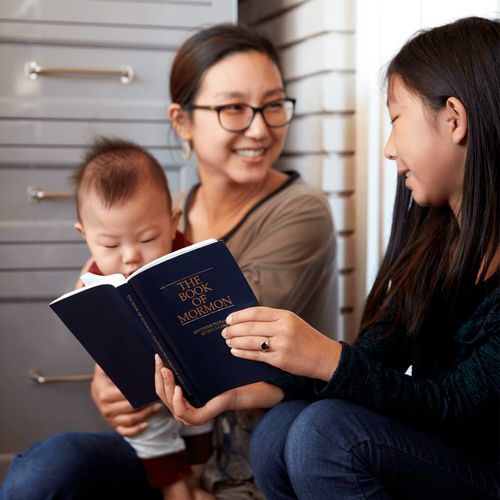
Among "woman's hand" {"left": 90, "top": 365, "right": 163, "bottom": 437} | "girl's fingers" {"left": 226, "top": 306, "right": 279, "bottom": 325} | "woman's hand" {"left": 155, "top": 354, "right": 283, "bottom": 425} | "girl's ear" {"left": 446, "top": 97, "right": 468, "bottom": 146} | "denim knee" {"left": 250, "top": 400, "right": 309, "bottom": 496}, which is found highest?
"girl's ear" {"left": 446, "top": 97, "right": 468, "bottom": 146}

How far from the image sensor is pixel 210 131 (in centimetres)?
229

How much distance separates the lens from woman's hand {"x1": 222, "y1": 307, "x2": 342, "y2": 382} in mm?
1534

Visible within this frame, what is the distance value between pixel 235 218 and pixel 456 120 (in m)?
0.82

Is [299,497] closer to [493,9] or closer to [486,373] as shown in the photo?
[486,373]

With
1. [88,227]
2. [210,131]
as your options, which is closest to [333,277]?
[210,131]

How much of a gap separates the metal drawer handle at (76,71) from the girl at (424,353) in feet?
3.29

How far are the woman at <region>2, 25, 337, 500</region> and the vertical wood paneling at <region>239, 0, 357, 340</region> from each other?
29 cm

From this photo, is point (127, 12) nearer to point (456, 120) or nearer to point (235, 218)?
point (235, 218)

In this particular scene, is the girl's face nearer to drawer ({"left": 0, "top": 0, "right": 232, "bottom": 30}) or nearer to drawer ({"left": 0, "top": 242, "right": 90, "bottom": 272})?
drawer ({"left": 0, "top": 0, "right": 232, "bottom": 30})

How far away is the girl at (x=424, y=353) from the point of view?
1.54 meters

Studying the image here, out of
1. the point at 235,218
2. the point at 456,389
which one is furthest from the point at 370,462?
the point at 235,218

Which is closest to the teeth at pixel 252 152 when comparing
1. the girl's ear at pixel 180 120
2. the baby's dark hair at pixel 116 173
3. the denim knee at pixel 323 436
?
the girl's ear at pixel 180 120

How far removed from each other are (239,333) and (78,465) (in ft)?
2.15

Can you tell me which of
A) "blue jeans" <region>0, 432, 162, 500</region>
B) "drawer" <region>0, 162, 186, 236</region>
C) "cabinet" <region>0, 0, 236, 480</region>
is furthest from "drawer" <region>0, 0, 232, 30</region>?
"blue jeans" <region>0, 432, 162, 500</region>
